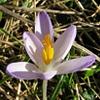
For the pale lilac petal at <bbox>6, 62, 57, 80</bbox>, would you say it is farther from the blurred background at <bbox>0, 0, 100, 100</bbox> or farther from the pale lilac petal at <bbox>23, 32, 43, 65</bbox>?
the blurred background at <bbox>0, 0, 100, 100</bbox>

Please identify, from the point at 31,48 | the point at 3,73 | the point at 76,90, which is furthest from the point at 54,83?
the point at 31,48

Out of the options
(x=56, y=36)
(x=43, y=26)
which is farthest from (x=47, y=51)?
(x=56, y=36)

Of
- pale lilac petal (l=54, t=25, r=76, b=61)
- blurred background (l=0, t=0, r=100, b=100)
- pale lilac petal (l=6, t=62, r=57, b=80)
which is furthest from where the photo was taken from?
blurred background (l=0, t=0, r=100, b=100)

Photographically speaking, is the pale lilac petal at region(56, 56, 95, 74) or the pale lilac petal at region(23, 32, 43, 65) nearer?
the pale lilac petal at region(56, 56, 95, 74)

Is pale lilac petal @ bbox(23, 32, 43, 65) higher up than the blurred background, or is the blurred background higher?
pale lilac petal @ bbox(23, 32, 43, 65)

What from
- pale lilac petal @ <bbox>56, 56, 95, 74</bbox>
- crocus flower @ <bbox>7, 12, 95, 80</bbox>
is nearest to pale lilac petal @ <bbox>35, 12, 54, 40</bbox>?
crocus flower @ <bbox>7, 12, 95, 80</bbox>

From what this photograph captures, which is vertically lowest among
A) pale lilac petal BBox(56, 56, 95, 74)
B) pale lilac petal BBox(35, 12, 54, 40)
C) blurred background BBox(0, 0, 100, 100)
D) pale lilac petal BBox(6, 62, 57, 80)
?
blurred background BBox(0, 0, 100, 100)

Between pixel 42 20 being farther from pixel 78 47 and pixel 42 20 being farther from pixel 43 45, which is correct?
pixel 78 47

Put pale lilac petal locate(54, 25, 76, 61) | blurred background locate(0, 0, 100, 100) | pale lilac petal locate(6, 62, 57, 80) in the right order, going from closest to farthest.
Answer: pale lilac petal locate(6, 62, 57, 80) < pale lilac petal locate(54, 25, 76, 61) < blurred background locate(0, 0, 100, 100)
